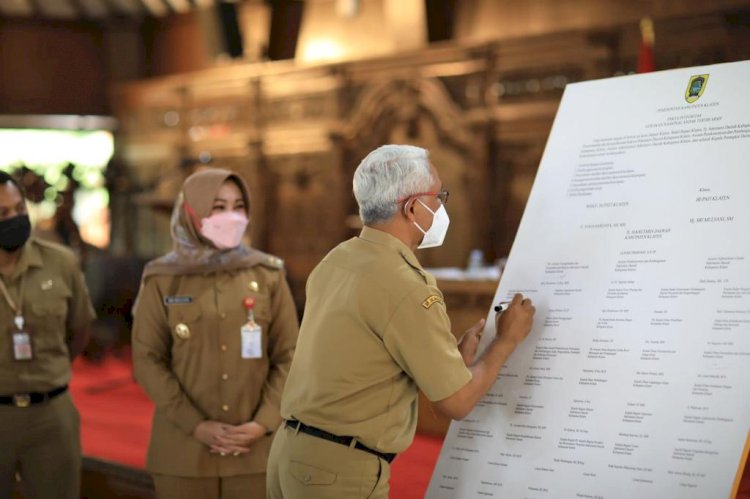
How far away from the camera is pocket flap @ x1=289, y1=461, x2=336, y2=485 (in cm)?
209

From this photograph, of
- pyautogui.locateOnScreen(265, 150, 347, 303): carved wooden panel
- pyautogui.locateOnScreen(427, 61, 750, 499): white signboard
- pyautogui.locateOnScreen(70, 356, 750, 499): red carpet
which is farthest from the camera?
pyautogui.locateOnScreen(265, 150, 347, 303): carved wooden panel

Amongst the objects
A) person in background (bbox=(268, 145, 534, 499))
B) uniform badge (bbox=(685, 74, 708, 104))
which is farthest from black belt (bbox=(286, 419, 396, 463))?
uniform badge (bbox=(685, 74, 708, 104))

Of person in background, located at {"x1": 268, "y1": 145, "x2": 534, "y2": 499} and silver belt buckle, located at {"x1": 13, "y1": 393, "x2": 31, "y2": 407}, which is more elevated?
Answer: person in background, located at {"x1": 268, "y1": 145, "x2": 534, "y2": 499}

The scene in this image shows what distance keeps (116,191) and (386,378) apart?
7.25 m

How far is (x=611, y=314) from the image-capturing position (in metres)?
2.18

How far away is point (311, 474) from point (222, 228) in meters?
1.08

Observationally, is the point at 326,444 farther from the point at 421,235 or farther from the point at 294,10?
the point at 294,10

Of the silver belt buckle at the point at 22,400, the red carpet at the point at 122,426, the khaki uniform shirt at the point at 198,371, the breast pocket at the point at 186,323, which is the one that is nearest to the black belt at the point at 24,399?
the silver belt buckle at the point at 22,400

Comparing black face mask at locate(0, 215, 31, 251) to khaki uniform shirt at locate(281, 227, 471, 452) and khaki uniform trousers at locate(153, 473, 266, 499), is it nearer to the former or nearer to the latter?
khaki uniform trousers at locate(153, 473, 266, 499)

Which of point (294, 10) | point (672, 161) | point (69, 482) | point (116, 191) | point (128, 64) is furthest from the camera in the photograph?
point (128, 64)

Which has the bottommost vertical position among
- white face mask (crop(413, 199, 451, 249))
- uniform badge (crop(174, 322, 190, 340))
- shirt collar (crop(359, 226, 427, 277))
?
uniform badge (crop(174, 322, 190, 340))

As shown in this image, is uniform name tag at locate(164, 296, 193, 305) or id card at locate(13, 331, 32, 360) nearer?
uniform name tag at locate(164, 296, 193, 305)

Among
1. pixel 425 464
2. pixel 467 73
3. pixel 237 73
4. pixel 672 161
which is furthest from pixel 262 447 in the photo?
pixel 237 73

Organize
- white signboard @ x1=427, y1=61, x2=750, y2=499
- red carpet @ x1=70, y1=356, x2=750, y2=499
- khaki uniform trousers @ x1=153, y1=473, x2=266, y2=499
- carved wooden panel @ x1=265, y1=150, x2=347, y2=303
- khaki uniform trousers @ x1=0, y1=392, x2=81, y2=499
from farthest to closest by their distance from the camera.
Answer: carved wooden panel @ x1=265, y1=150, x2=347, y2=303 → red carpet @ x1=70, y1=356, x2=750, y2=499 → khaki uniform trousers @ x1=0, y1=392, x2=81, y2=499 → khaki uniform trousers @ x1=153, y1=473, x2=266, y2=499 → white signboard @ x1=427, y1=61, x2=750, y2=499
